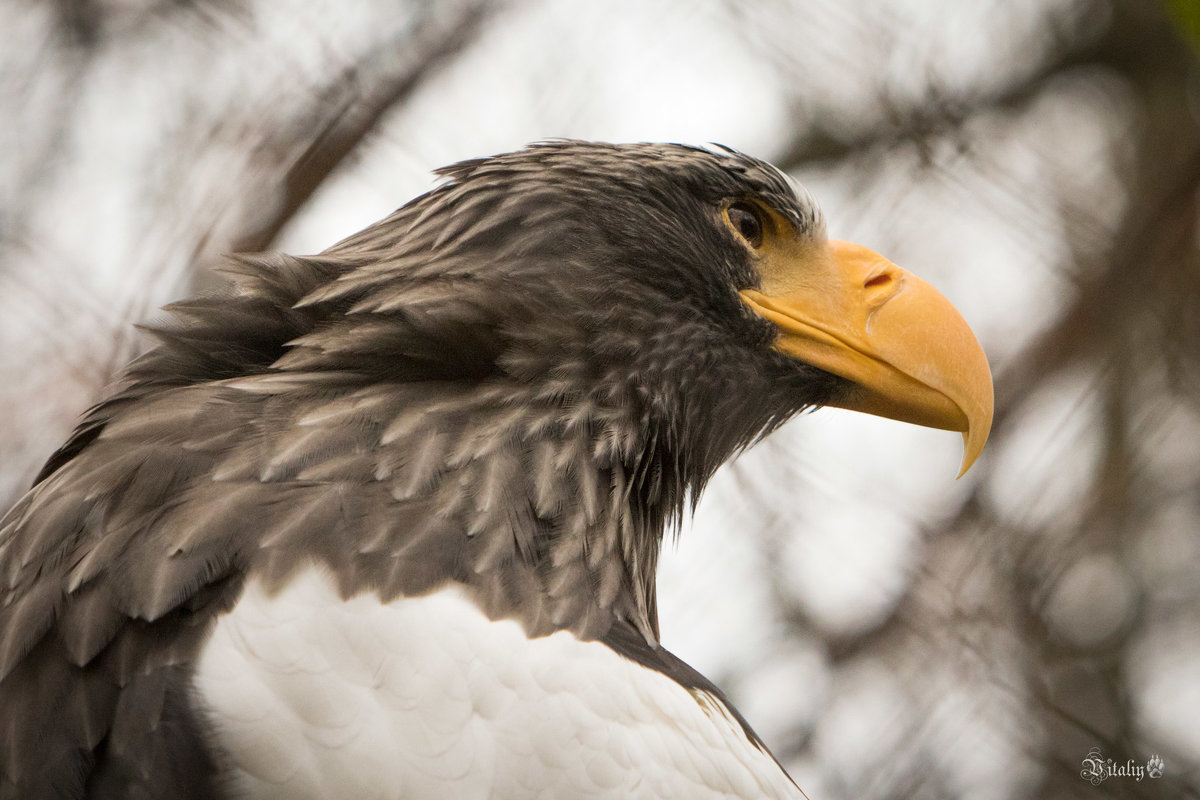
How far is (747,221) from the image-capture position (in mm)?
1806

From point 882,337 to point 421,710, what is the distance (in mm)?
954

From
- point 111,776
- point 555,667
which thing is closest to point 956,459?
point 555,667

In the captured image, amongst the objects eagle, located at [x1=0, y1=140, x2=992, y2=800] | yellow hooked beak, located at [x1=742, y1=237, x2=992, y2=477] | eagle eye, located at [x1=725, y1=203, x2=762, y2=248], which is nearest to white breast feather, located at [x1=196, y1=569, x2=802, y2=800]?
eagle, located at [x1=0, y1=140, x2=992, y2=800]

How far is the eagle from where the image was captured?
3.50 ft

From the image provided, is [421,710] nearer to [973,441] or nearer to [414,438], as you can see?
[414,438]

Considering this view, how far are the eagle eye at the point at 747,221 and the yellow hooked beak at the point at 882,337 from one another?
3cm

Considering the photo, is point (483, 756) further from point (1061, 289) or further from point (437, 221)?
point (1061, 289)

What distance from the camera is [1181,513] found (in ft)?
13.0

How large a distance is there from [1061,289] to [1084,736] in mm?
1398

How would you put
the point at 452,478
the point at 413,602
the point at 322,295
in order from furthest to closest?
1. the point at 322,295
2. the point at 452,478
3. the point at 413,602

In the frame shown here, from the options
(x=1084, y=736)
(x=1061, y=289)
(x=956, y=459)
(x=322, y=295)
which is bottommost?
(x=1084, y=736)

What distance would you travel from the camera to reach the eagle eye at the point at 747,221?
5.88 ft

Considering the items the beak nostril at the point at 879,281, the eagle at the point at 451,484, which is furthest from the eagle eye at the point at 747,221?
the beak nostril at the point at 879,281

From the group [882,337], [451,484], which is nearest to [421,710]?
[451,484]
